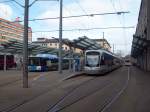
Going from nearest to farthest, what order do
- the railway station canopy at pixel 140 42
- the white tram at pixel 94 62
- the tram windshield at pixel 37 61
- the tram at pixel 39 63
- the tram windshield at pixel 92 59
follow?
the white tram at pixel 94 62, the tram windshield at pixel 92 59, the railway station canopy at pixel 140 42, the tram at pixel 39 63, the tram windshield at pixel 37 61

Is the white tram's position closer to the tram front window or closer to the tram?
the tram

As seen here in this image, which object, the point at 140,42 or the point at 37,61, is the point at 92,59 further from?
the point at 37,61

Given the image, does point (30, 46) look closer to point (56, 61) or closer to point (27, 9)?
point (56, 61)

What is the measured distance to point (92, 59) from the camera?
1257 inches

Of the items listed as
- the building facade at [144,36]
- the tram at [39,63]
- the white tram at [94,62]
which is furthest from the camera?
the tram at [39,63]

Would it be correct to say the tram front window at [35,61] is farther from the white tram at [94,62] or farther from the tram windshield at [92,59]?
the tram windshield at [92,59]

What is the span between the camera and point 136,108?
10.7 meters

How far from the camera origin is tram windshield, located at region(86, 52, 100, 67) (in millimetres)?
31531

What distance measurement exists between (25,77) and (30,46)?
2605cm

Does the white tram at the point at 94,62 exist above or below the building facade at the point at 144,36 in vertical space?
below

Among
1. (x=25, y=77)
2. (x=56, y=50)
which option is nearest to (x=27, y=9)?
(x=25, y=77)

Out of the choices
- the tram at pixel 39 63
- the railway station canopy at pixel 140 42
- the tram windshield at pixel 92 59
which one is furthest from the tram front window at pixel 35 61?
the railway station canopy at pixel 140 42

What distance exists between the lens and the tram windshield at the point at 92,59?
31.5 meters

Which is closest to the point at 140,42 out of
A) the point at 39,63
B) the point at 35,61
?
the point at 39,63
